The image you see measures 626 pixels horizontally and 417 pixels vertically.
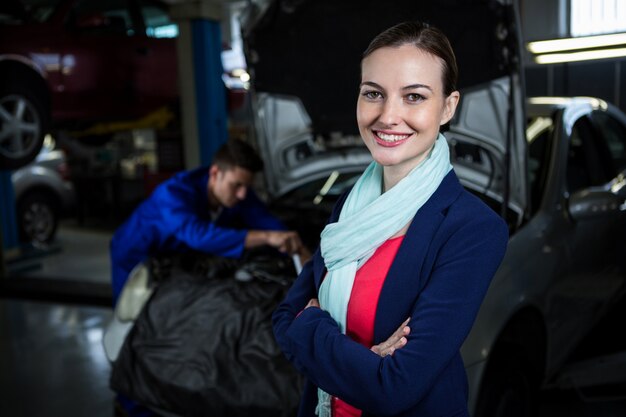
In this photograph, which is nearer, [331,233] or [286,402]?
[331,233]

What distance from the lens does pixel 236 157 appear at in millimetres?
2840

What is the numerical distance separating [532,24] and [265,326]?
61.9 inches

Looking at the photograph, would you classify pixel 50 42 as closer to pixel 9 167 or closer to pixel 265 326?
pixel 9 167

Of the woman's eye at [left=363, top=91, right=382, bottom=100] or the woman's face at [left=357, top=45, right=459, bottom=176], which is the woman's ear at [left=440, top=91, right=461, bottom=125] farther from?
the woman's eye at [left=363, top=91, right=382, bottom=100]

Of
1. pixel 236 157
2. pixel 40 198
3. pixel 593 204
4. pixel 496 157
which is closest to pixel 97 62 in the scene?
pixel 40 198

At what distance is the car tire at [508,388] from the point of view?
212 cm

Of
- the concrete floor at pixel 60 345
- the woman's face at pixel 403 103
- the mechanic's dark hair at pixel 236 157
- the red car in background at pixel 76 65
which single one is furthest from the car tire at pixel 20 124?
the woman's face at pixel 403 103

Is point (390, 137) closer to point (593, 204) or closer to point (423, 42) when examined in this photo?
point (423, 42)

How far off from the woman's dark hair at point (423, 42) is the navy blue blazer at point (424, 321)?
20 cm

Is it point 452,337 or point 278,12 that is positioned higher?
point 278,12

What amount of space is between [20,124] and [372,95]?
4551 mm

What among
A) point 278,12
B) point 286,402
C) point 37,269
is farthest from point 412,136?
point 37,269

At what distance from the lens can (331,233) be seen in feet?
4.34

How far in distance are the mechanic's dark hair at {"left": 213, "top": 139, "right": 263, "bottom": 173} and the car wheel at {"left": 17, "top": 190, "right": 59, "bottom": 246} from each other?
5186 mm
